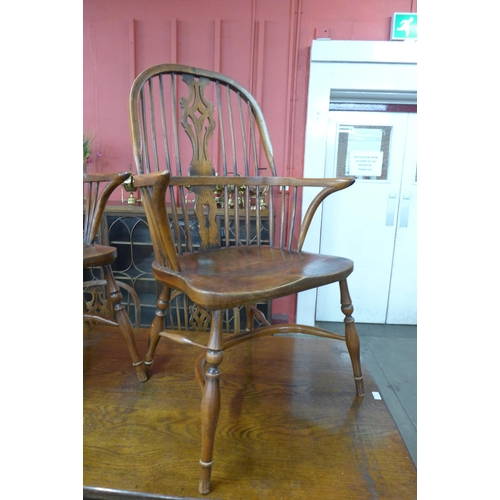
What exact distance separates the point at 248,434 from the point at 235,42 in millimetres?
2274

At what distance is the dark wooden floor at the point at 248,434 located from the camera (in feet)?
2.30

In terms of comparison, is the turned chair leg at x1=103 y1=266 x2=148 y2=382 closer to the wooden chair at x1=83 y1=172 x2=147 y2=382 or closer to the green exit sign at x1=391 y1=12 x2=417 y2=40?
the wooden chair at x1=83 y1=172 x2=147 y2=382

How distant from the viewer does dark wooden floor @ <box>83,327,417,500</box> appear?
0.70m

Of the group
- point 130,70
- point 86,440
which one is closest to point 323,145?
point 130,70

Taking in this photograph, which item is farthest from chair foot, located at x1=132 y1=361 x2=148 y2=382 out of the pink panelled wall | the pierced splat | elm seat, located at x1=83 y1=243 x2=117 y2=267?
the pink panelled wall

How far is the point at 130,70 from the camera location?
227cm

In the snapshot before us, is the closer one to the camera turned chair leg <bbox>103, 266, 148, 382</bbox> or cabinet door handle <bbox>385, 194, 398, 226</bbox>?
turned chair leg <bbox>103, 266, 148, 382</bbox>

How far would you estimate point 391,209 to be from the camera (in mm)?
2471

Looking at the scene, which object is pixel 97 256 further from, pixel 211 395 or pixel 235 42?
pixel 235 42

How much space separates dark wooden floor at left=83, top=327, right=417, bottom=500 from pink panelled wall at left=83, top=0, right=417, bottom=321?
1.60 m
